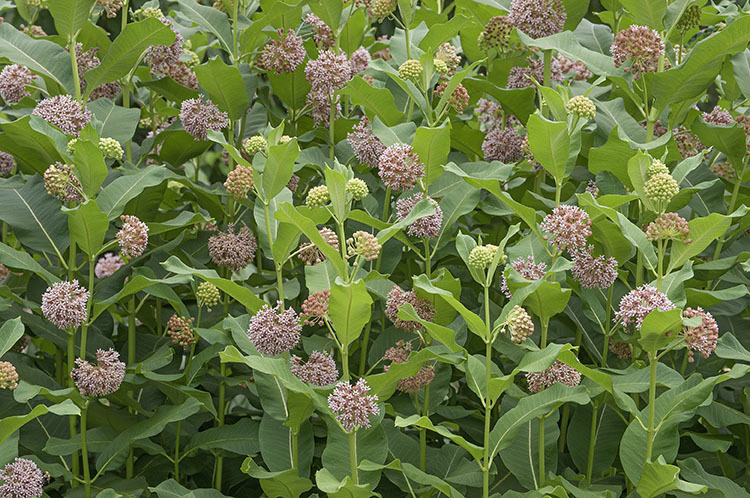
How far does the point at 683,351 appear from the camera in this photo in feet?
7.91

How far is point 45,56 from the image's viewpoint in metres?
2.46

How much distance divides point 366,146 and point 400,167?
0.97 ft

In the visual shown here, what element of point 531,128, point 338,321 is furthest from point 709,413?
point 338,321

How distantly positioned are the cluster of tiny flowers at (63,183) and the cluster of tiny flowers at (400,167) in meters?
0.87

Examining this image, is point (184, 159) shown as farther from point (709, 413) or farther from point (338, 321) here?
point (709, 413)

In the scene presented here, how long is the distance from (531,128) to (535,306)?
17.5 inches

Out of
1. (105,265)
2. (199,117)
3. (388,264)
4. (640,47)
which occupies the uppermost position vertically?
(640,47)

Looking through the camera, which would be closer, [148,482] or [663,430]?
[663,430]

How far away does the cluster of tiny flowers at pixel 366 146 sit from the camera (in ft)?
7.48

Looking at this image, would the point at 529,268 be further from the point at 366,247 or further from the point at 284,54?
the point at 284,54

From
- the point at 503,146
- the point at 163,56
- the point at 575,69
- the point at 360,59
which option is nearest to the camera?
the point at 503,146

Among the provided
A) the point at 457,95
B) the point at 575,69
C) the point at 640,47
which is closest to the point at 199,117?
the point at 457,95

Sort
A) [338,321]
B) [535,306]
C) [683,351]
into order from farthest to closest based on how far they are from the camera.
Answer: [683,351] → [535,306] → [338,321]

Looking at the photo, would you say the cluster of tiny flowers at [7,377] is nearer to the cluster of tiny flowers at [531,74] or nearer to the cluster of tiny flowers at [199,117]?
the cluster of tiny flowers at [199,117]
